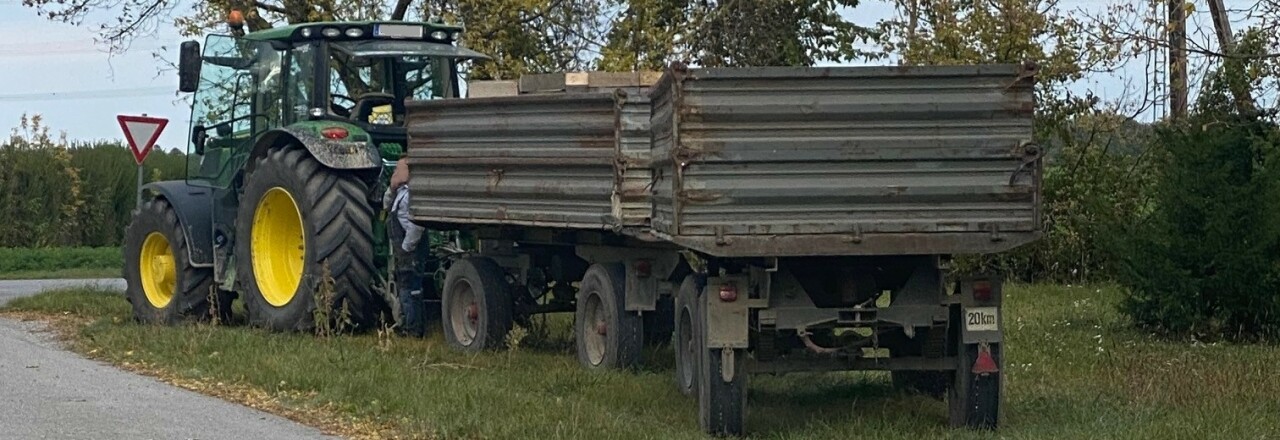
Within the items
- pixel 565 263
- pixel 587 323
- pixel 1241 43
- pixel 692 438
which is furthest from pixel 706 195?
pixel 1241 43

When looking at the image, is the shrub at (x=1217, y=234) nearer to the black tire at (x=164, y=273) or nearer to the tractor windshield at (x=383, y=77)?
the tractor windshield at (x=383, y=77)

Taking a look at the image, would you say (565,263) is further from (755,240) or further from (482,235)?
(755,240)

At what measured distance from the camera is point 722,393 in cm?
986

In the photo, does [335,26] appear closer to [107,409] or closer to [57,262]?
[107,409]

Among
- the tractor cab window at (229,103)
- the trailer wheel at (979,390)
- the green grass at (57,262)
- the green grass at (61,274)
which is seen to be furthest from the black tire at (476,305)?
the green grass at (57,262)

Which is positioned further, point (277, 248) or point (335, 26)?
point (277, 248)

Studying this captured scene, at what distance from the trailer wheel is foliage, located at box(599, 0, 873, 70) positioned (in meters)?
10.7

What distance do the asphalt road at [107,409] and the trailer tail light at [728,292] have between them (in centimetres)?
216

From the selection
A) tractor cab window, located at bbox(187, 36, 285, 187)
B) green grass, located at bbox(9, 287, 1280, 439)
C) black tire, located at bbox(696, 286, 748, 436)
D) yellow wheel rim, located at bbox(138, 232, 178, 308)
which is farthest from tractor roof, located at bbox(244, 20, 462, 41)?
black tire, located at bbox(696, 286, 748, 436)

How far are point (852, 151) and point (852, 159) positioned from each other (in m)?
0.04

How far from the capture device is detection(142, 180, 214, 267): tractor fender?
16688 millimetres

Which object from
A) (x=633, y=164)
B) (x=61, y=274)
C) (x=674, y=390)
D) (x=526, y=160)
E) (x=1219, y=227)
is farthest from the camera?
(x=61, y=274)

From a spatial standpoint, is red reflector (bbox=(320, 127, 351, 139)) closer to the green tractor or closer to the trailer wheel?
the green tractor

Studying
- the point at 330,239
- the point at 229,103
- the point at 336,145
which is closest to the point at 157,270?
the point at 229,103
